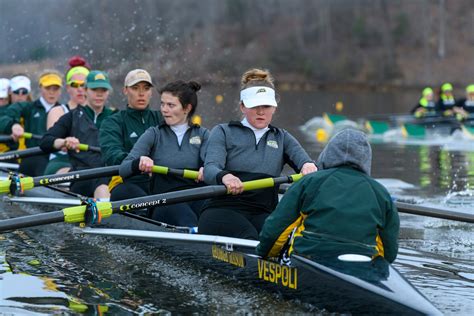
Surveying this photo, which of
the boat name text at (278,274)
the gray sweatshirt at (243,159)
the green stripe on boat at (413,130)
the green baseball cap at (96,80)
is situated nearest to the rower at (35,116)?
the green baseball cap at (96,80)

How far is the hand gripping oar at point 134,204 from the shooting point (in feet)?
23.1

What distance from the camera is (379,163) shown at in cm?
1786

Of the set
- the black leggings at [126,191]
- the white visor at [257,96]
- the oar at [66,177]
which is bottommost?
the black leggings at [126,191]

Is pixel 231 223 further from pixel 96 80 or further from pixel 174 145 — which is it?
pixel 96 80

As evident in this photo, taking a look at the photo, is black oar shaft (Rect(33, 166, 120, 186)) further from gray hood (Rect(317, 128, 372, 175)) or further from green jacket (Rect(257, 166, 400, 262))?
gray hood (Rect(317, 128, 372, 175))

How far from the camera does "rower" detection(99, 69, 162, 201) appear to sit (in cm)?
885

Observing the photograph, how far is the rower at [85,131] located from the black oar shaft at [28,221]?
2.72 metres

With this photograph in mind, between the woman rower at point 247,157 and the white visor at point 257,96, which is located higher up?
the white visor at point 257,96

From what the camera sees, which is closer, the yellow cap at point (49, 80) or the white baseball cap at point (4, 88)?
the yellow cap at point (49, 80)

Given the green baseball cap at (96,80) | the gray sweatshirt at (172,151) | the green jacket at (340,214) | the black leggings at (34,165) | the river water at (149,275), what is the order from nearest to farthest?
the green jacket at (340,214) < the river water at (149,275) < the gray sweatshirt at (172,151) < the green baseball cap at (96,80) < the black leggings at (34,165)

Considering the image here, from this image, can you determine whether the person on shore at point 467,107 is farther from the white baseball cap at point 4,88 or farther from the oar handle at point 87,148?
the oar handle at point 87,148

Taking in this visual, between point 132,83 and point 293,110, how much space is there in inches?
1117

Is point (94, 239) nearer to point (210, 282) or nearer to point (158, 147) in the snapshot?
point (158, 147)

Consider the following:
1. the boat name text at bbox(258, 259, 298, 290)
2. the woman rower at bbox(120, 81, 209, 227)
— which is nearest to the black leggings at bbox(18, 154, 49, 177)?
the woman rower at bbox(120, 81, 209, 227)
